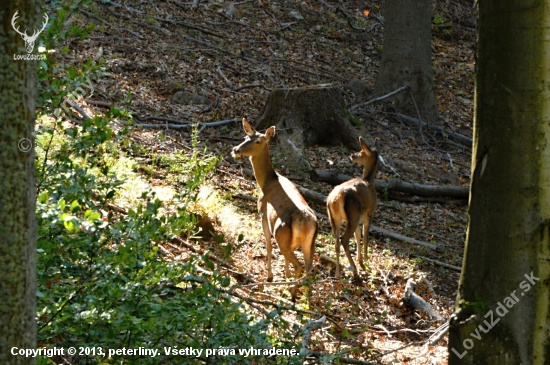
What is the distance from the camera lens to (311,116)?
1223cm

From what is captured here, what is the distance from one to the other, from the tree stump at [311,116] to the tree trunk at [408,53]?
8.93ft

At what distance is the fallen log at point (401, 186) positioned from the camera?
36.1ft

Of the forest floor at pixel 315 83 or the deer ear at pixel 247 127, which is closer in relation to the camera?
the forest floor at pixel 315 83

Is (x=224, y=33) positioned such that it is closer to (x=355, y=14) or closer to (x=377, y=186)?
(x=355, y=14)

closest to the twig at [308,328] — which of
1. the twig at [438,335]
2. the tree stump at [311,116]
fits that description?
the twig at [438,335]

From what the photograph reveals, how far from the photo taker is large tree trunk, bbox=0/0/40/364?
2.85 m

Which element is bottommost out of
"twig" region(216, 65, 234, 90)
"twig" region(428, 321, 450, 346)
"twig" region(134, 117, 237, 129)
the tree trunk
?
"twig" region(428, 321, 450, 346)

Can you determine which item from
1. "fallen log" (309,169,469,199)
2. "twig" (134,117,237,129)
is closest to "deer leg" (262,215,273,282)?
"fallen log" (309,169,469,199)

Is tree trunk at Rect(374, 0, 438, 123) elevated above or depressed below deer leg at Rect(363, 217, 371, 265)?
above

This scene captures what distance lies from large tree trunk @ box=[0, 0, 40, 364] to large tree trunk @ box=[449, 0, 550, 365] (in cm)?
233

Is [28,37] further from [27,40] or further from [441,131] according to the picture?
[441,131]

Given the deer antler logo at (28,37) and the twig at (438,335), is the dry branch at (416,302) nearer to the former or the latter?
the twig at (438,335)

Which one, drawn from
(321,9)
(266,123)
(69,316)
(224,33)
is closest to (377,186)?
(266,123)

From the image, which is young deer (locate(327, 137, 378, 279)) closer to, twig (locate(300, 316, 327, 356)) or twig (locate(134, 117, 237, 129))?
twig (locate(300, 316, 327, 356))
